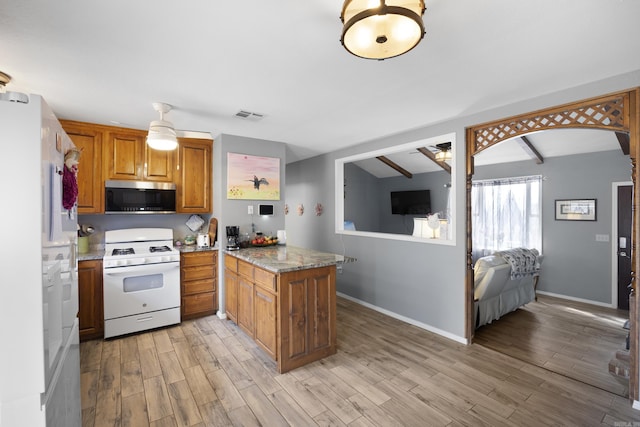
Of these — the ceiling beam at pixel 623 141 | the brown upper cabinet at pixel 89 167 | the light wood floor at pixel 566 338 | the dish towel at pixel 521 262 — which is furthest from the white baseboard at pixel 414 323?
the brown upper cabinet at pixel 89 167

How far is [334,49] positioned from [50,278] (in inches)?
72.8

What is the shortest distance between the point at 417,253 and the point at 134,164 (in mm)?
3722

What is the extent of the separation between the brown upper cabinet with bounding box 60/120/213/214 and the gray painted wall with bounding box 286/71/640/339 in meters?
2.03

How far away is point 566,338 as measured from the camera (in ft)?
10.6

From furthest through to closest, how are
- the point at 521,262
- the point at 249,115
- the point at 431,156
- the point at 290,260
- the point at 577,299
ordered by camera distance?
the point at 431,156
the point at 577,299
the point at 521,262
the point at 249,115
the point at 290,260

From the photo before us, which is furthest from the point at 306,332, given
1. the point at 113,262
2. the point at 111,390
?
the point at 113,262

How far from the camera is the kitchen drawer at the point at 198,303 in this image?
3.63 m

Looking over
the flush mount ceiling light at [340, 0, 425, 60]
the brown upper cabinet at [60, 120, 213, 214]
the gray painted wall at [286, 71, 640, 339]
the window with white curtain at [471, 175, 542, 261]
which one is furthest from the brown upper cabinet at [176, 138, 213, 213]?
the window with white curtain at [471, 175, 542, 261]

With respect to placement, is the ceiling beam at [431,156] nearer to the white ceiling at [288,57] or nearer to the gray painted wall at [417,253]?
the gray painted wall at [417,253]

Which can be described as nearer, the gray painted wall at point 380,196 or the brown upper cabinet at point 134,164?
the brown upper cabinet at point 134,164

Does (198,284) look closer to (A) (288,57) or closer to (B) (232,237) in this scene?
(B) (232,237)

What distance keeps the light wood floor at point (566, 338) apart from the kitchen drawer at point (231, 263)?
2.87 m

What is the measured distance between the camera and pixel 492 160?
220 inches

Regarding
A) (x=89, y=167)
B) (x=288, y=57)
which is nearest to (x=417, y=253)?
(x=288, y=57)
